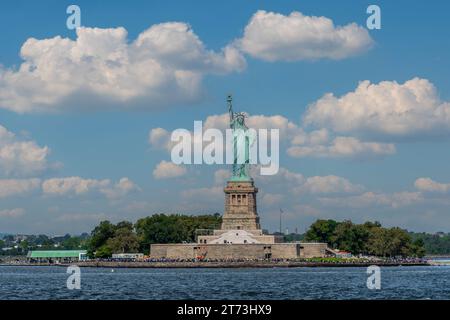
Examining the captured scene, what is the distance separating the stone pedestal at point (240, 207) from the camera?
485 feet

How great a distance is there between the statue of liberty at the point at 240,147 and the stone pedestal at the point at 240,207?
2.08 metres

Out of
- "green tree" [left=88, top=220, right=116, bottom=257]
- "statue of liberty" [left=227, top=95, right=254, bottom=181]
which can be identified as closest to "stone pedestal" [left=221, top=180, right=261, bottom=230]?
"statue of liberty" [left=227, top=95, right=254, bottom=181]

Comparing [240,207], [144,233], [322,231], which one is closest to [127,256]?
[144,233]

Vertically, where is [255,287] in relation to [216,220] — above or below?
below

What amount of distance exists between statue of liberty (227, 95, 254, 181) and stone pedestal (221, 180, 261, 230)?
2.08 meters

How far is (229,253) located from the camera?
478 feet

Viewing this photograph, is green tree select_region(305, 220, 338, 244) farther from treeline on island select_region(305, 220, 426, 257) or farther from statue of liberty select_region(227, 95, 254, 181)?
statue of liberty select_region(227, 95, 254, 181)

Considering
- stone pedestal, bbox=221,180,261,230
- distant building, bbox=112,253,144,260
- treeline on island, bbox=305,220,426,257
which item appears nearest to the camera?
stone pedestal, bbox=221,180,261,230

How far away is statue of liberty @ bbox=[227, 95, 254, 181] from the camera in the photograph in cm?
15250
